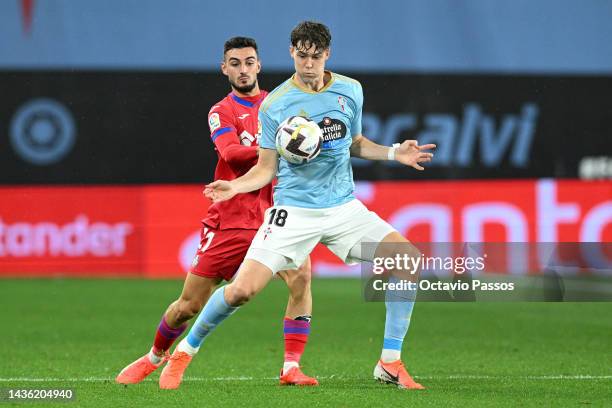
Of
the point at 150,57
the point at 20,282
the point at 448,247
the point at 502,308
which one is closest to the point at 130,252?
the point at 20,282

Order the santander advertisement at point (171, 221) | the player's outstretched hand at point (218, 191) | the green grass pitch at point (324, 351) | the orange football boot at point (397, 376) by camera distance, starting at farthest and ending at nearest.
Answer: the santander advertisement at point (171, 221), the orange football boot at point (397, 376), the green grass pitch at point (324, 351), the player's outstretched hand at point (218, 191)

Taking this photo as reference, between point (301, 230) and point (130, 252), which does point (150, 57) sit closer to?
point (130, 252)

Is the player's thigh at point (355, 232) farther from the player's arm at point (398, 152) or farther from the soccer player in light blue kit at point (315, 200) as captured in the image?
the player's arm at point (398, 152)

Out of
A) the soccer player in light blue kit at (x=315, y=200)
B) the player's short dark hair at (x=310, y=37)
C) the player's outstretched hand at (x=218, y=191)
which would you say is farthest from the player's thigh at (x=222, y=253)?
the player's short dark hair at (x=310, y=37)

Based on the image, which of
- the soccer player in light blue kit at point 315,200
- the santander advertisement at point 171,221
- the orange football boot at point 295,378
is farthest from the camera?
the santander advertisement at point 171,221

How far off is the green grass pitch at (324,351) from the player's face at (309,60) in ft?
5.85

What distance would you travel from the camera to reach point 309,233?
21.5ft

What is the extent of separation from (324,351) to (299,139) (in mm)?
2741

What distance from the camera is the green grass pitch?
635 cm

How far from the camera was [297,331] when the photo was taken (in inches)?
275

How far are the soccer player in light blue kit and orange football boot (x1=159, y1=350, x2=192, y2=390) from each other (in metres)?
0.20

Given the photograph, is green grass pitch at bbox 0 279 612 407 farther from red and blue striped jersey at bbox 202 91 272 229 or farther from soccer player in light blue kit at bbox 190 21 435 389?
red and blue striped jersey at bbox 202 91 272 229

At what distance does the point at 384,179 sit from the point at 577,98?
3.07m

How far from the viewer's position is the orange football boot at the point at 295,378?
679 cm
